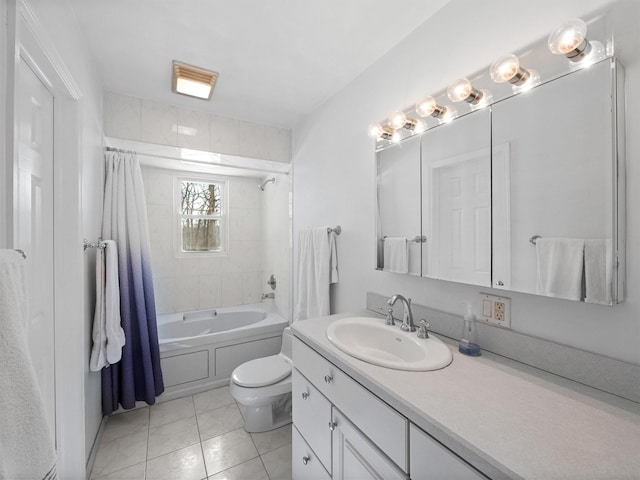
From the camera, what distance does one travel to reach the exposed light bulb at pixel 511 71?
3.29ft

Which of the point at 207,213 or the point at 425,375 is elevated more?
the point at 207,213

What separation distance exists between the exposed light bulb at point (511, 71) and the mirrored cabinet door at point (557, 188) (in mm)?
59

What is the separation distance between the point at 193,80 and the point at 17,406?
6.38 ft

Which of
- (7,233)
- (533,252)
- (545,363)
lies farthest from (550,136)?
(7,233)

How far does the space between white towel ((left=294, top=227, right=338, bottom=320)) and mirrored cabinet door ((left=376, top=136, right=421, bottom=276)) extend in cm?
48

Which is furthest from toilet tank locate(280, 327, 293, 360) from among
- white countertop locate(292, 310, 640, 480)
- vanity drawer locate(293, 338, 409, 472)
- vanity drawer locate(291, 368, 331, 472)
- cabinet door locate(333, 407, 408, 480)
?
white countertop locate(292, 310, 640, 480)

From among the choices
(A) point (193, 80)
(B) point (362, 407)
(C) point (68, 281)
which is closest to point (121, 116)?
(A) point (193, 80)

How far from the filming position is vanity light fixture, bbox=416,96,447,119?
131 cm

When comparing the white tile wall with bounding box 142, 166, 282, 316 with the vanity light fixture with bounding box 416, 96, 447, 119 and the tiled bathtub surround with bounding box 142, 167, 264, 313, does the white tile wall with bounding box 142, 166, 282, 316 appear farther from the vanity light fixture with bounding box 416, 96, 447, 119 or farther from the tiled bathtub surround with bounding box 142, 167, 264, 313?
the vanity light fixture with bounding box 416, 96, 447, 119

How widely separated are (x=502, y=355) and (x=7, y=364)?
1.49 m

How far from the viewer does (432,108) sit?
4.29ft

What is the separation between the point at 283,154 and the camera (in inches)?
109

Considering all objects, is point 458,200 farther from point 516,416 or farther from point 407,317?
point 516,416

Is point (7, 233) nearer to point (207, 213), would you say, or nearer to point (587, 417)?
point (587, 417)
